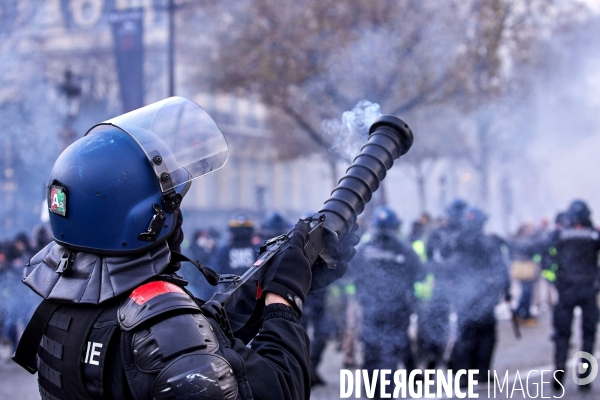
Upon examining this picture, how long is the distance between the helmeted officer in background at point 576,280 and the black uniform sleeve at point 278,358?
18.6 feet

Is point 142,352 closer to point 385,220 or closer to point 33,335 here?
point 33,335

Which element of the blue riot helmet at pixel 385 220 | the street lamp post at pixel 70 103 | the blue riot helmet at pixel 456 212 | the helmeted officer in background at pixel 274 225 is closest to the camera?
the blue riot helmet at pixel 385 220

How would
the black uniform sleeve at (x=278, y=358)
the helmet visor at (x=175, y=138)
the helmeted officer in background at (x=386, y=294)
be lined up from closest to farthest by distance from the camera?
the black uniform sleeve at (x=278, y=358)
the helmet visor at (x=175, y=138)
the helmeted officer in background at (x=386, y=294)

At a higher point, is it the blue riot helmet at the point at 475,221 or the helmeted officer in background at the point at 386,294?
the blue riot helmet at the point at 475,221

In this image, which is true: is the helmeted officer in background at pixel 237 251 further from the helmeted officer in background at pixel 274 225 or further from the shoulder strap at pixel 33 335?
the shoulder strap at pixel 33 335

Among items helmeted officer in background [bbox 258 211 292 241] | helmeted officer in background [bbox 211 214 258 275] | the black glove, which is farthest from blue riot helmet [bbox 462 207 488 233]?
the black glove

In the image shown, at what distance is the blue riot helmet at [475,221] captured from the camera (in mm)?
7457

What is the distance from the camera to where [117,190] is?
67.6 inches

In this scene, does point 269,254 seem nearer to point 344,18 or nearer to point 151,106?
point 151,106

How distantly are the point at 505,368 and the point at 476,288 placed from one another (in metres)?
1.22

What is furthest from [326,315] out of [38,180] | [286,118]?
[38,180]

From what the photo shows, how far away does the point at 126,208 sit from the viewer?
1.72 metres

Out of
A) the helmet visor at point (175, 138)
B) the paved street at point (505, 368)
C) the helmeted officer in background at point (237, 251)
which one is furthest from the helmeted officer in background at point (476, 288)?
the helmet visor at point (175, 138)

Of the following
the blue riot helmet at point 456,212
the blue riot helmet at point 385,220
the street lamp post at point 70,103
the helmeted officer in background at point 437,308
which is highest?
the street lamp post at point 70,103
